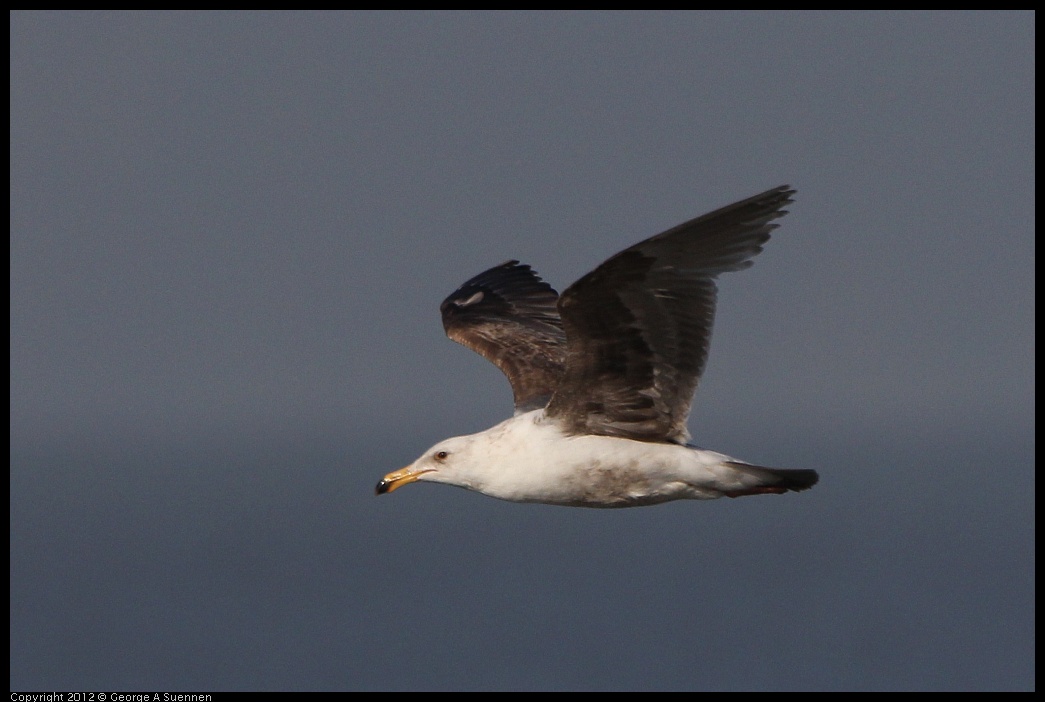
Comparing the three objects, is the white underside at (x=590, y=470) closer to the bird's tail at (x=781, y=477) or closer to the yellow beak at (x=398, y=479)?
the bird's tail at (x=781, y=477)

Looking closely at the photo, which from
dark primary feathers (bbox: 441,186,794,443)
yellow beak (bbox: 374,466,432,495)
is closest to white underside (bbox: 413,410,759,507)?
dark primary feathers (bbox: 441,186,794,443)

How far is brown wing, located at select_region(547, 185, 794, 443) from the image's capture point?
1055 cm

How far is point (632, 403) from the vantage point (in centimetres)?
1181

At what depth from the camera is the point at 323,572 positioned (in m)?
194

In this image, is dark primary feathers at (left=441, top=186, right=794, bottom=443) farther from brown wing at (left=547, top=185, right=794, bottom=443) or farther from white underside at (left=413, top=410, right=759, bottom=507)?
white underside at (left=413, top=410, right=759, bottom=507)

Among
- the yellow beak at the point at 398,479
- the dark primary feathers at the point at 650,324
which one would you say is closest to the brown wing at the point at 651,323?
the dark primary feathers at the point at 650,324

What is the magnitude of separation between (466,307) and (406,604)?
160131 millimetres

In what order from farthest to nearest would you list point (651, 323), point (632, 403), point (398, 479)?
point (398, 479) < point (632, 403) < point (651, 323)

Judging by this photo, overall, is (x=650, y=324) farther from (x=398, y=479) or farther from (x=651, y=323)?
(x=398, y=479)

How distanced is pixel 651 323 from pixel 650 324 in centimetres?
1

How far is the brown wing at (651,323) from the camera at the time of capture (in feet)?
34.6

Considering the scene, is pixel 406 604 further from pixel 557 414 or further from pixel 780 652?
pixel 557 414

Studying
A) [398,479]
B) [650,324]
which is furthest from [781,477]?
[398,479]
